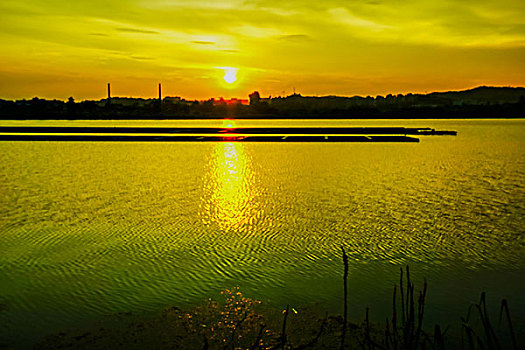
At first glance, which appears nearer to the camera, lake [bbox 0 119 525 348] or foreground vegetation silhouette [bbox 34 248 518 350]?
foreground vegetation silhouette [bbox 34 248 518 350]

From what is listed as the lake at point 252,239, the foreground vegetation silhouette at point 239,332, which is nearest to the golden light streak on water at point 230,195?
the lake at point 252,239

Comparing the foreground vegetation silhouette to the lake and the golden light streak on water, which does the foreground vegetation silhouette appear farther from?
the golden light streak on water

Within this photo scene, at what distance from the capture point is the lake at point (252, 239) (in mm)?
8516

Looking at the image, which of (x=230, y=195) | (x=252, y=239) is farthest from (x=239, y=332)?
(x=230, y=195)

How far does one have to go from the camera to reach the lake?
8.52 m

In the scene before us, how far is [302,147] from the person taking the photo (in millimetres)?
41219

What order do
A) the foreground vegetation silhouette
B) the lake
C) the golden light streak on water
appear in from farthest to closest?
the golden light streak on water → the lake → the foreground vegetation silhouette

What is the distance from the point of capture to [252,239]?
12.4m

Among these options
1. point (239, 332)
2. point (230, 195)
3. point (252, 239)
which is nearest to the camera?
point (239, 332)

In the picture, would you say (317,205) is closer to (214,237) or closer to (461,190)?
(214,237)

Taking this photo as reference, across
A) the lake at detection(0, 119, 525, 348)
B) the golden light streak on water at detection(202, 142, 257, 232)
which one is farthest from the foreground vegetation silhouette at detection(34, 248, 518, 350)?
the golden light streak on water at detection(202, 142, 257, 232)

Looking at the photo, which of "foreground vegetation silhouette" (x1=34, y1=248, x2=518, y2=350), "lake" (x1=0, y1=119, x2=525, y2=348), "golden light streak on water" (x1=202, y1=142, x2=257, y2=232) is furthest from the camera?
"golden light streak on water" (x1=202, y1=142, x2=257, y2=232)

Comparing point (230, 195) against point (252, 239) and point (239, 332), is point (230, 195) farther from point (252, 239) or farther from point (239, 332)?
point (239, 332)

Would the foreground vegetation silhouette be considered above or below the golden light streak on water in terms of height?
above
